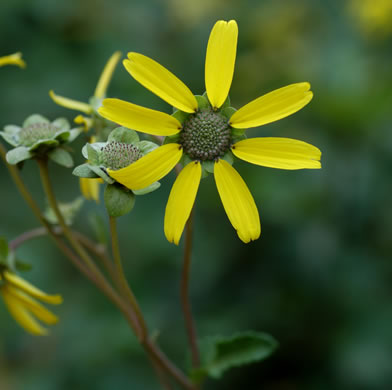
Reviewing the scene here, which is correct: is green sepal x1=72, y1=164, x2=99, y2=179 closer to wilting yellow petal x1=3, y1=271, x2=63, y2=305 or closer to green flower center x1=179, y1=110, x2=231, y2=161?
green flower center x1=179, y1=110, x2=231, y2=161

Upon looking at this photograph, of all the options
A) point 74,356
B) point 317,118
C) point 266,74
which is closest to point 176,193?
point 74,356

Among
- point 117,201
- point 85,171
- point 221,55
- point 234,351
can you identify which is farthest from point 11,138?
point 234,351

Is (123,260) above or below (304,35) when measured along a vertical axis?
below

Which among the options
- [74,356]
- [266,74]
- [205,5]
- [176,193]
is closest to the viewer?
[176,193]

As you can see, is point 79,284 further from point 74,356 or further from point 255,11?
point 255,11

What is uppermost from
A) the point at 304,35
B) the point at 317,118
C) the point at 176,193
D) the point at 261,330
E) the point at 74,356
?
the point at 304,35

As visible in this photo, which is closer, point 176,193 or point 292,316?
point 176,193

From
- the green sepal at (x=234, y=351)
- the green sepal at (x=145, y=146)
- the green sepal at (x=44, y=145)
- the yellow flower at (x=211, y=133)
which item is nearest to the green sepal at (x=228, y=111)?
the yellow flower at (x=211, y=133)
